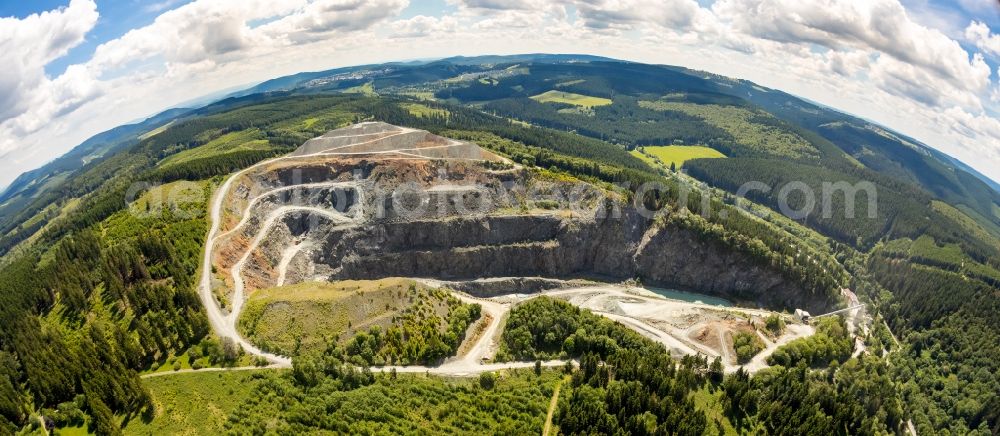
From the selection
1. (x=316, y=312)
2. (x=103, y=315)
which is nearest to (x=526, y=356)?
(x=316, y=312)

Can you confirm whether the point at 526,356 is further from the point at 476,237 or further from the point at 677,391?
the point at 476,237

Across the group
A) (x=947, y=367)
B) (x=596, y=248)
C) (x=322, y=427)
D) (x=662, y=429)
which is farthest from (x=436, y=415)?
(x=947, y=367)

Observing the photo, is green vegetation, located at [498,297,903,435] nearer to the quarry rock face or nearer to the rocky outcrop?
the rocky outcrop

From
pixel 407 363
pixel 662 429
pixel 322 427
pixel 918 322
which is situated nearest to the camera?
pixel 322 427

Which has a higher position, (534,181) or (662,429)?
(534,181)

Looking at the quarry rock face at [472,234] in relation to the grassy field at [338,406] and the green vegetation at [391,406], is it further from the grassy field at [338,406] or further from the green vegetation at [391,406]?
the green vegetation at [391,406]

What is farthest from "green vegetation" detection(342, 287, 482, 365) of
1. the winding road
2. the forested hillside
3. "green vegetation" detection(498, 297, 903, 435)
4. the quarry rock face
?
the quarry rock face

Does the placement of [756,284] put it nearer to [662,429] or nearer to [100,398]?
[662,429]
